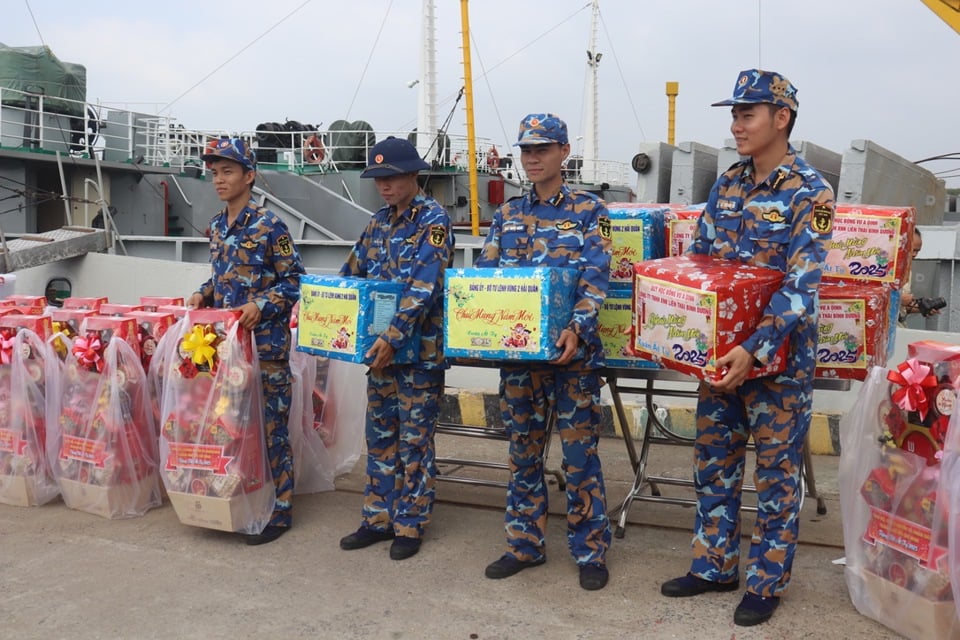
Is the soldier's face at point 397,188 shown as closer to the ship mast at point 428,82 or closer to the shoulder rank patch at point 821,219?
the shoulder rank patch at point 821,219

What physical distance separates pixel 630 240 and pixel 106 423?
8.97 feet

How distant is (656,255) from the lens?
153 inches

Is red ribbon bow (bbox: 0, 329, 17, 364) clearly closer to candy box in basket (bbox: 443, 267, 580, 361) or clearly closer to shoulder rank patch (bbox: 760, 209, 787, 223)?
candy box in basket (bbox: 443, 267, 580, 361)

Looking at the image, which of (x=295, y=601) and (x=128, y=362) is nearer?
(x=295, y=601)

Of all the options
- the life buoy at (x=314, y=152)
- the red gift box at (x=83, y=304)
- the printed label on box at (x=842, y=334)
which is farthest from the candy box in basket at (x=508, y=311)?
the life buoy at (x=314, y=152)

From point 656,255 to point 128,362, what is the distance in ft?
8.75

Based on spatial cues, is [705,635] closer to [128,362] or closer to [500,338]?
[500,338]

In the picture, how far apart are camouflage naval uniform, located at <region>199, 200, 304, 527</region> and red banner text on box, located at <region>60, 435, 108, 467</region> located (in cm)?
88

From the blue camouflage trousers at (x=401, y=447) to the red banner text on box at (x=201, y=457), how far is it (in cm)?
68

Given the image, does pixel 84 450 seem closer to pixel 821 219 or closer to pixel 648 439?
pixel 648 439

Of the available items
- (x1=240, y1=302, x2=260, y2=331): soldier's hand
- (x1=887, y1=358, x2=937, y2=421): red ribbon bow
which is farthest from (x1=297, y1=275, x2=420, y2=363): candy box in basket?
(x1=887, y1=358, x2=937, y2=421): red ribbon bow

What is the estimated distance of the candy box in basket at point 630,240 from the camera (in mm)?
3803

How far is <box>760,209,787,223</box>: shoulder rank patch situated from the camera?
296 cm

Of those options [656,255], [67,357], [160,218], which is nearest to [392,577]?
[656,255]
